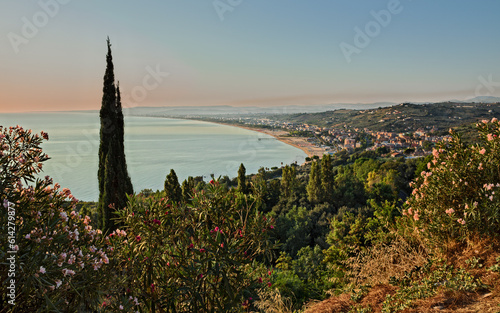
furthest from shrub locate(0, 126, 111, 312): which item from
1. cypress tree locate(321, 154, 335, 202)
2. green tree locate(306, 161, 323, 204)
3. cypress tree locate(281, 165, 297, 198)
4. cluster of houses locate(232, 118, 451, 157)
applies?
cluster of houses locate(232, 118, 451, 157)

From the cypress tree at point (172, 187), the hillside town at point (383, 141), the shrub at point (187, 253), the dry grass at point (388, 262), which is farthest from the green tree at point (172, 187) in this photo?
the hillside town at point (383, 141)

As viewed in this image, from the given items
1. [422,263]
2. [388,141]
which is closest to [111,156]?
[422,263]

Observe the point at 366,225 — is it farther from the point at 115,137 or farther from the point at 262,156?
the point at 262,156

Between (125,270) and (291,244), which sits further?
(291,244)

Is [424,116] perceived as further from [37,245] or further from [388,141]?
[37,245]

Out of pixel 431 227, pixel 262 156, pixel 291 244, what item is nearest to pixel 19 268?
pixel 431 227

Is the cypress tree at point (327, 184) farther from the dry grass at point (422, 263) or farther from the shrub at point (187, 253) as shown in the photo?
the shrub at point (187, 253)
